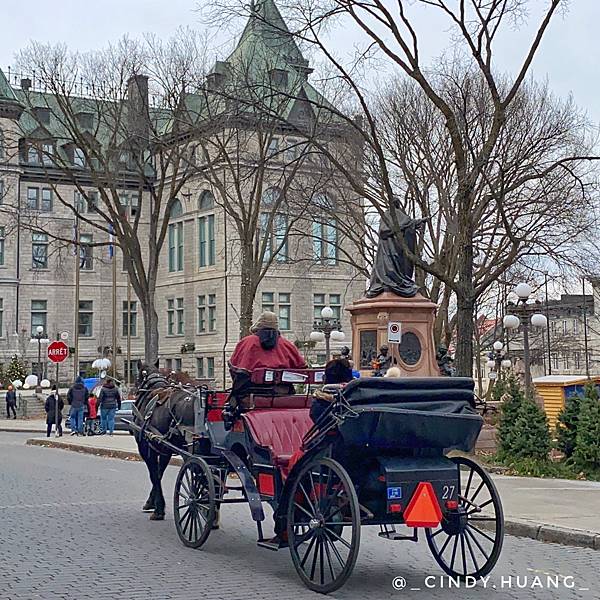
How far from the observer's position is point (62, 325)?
71625 mm

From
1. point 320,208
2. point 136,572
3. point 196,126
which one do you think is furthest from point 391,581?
point 320,208

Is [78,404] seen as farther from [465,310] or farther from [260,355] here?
[260,355]

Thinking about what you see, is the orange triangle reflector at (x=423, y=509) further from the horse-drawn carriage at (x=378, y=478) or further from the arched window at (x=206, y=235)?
the arched window at (x=206, y=235)

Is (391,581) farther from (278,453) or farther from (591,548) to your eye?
(591,548)

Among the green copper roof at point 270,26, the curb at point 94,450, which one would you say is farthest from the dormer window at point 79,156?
the green copper roof at point 270,26

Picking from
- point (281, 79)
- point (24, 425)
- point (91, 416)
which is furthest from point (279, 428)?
point (24, 425)

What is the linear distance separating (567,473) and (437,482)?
370 inches

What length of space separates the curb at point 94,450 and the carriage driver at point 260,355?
11501 millimetres

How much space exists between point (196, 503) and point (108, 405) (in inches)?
961

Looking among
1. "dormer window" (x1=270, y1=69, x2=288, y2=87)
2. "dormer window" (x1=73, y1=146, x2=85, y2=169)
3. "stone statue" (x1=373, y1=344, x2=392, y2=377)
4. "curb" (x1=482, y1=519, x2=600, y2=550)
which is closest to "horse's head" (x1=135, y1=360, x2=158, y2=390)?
"curb" (x1=482, y1=519, x2=600, y2=550)

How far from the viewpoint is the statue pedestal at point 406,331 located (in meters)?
25.3

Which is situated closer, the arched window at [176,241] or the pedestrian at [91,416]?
the pedestrian at [91,416]

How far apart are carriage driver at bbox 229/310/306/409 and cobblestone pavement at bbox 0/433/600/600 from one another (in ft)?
5.37

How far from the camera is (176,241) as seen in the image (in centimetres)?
6944
